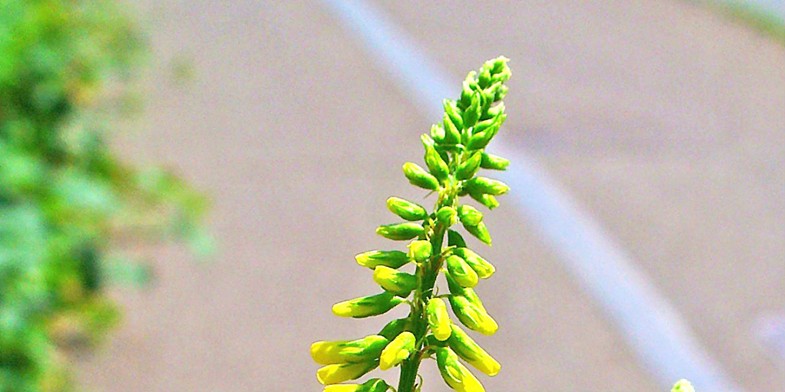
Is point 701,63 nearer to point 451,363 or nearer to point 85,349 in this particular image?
point 85,349

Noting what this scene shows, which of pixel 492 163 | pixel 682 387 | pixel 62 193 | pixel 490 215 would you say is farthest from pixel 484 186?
pixel 490 215

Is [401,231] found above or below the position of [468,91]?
below

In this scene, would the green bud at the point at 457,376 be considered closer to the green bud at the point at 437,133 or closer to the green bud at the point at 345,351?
the green bud at the point at 345,351

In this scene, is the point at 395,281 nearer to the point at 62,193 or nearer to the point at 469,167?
the point at 469,167

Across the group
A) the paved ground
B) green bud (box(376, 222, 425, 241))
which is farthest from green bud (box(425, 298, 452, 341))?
the paved ground

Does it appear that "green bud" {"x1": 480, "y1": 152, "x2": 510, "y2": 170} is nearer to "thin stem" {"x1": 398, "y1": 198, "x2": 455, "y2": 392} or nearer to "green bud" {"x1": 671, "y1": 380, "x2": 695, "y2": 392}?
"thin stem" {"x1": 398, "y1": 198, "x2": 455, "y2": 392}

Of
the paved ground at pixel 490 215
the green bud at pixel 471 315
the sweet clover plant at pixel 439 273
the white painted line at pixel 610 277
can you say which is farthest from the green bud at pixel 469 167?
the white painted line at pixel 610 277

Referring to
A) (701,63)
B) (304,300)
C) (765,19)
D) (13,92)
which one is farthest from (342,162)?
(765,19)
